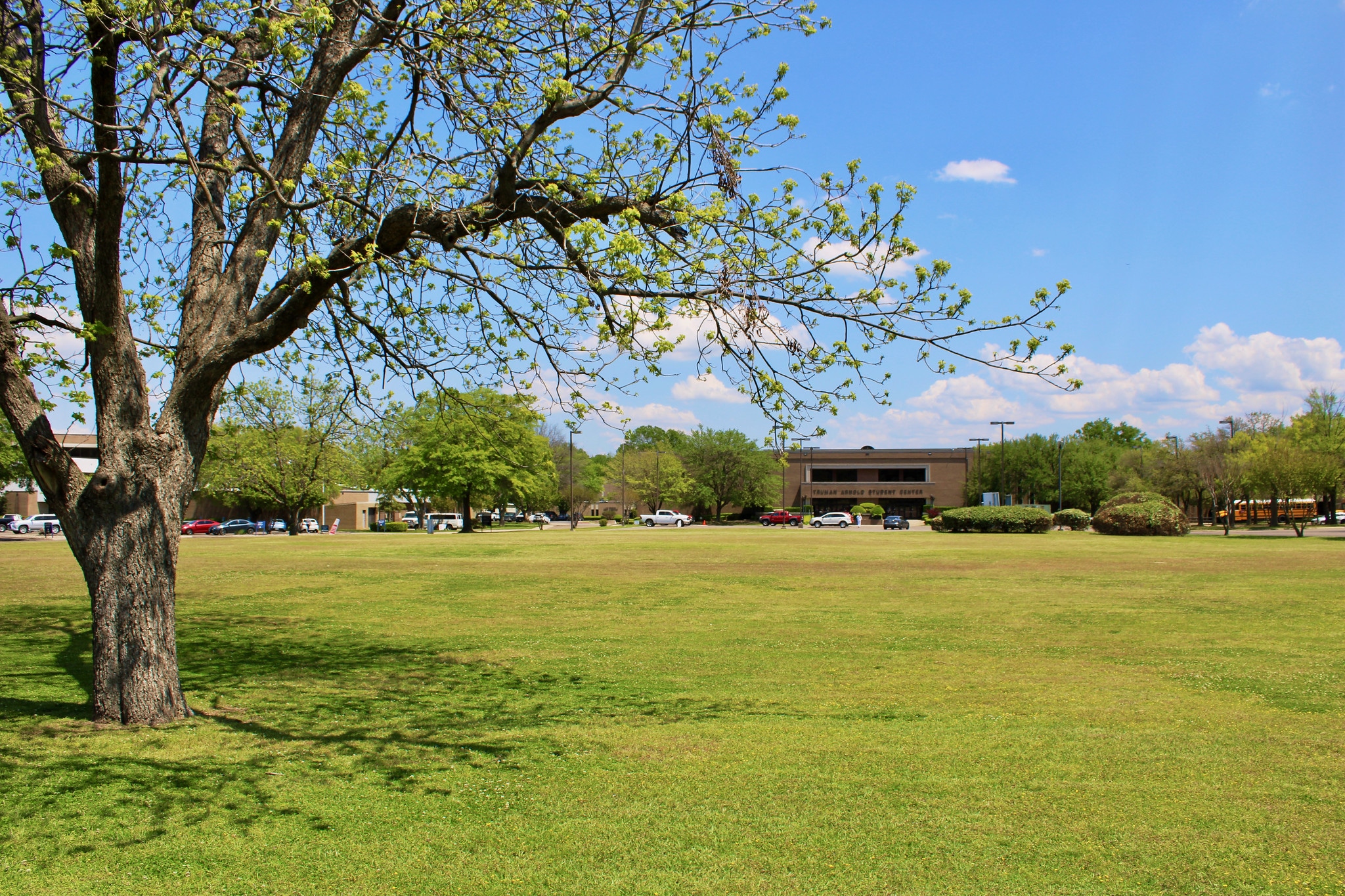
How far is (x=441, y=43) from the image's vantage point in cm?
746

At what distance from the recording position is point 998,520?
5238 centimetres

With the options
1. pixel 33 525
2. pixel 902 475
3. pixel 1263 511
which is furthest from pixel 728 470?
pixel 33 525

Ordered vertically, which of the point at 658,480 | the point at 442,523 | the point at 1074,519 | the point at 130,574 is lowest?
the point at 442,523

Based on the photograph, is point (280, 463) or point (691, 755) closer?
point (691, 755)

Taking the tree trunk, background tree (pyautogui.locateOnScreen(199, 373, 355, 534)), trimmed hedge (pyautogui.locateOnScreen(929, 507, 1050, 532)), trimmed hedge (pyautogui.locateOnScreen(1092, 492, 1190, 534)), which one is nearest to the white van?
background tree (pyautogui.locateOnScreen(199, 373, 355, 534))

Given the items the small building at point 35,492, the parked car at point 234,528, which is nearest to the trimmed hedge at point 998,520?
the parked car at point 234,528

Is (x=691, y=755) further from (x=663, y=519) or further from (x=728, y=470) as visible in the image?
(x=728, y=470)

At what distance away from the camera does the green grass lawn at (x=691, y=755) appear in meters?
4.84

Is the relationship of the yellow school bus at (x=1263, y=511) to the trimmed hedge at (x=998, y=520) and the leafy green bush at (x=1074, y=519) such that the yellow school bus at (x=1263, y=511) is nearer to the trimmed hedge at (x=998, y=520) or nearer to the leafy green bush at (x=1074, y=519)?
the leafy green bush at (x=1074, y=519)

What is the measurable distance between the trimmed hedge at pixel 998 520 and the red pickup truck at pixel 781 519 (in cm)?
2483

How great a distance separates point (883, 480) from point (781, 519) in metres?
28.7

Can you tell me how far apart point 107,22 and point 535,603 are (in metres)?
12.3

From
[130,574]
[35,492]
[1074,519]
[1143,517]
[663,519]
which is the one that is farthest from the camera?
[663,519]

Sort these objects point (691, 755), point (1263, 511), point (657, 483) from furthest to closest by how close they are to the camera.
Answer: point (657, 483) → point (1263, 511) → point (691, 755)
